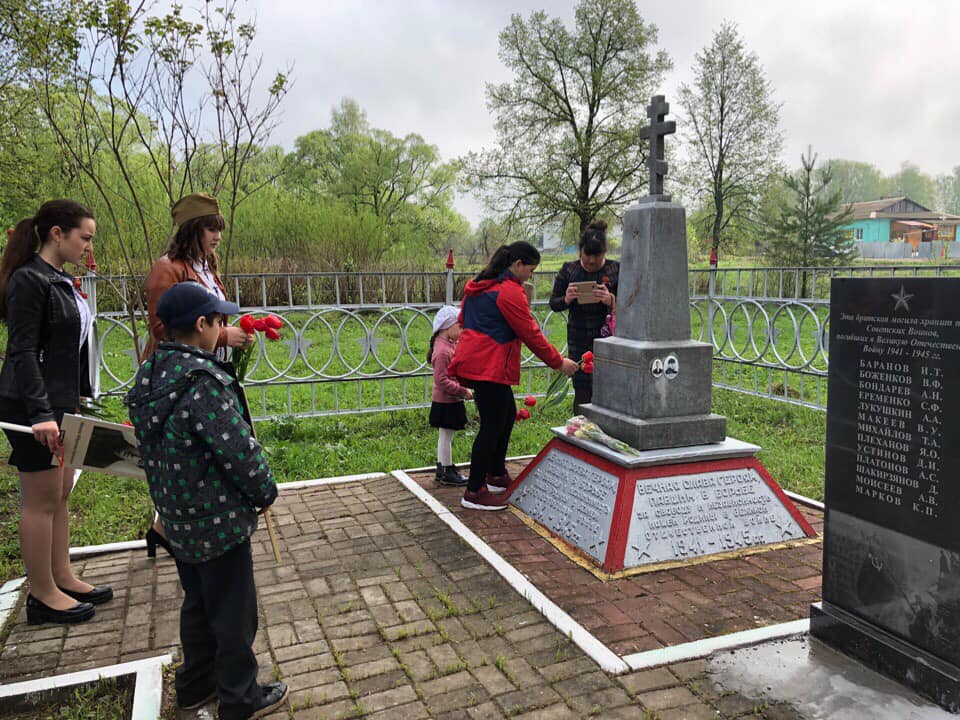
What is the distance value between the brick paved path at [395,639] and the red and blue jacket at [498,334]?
3.68 ft

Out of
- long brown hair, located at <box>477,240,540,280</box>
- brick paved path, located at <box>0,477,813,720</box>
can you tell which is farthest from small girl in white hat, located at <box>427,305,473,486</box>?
brick paved path, located at <box>0,477,813,720</box>

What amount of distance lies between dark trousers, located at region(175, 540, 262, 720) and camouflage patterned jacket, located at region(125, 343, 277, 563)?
0.10 metres

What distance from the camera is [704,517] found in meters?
4.32

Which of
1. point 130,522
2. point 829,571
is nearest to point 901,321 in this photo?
point 829,571

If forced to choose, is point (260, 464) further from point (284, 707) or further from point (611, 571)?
point (611, 571)

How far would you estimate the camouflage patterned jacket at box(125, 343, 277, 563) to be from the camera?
7.98 feet

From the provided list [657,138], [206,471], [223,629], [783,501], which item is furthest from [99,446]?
[783,501]

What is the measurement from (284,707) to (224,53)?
192 inches

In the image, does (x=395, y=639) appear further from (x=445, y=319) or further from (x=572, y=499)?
(x=445, y=319)

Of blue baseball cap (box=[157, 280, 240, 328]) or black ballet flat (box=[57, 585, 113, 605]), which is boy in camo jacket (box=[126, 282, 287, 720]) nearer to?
blue baseball cap (box=[157, 280, 240, 328])

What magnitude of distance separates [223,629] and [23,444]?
4.88 feet

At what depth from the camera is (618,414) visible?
4641mm

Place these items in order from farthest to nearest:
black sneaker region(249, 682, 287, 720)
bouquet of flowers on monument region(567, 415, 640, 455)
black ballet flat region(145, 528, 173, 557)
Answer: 1. bouquet of flowers on monument region(567, 415, 640, 455)
2. black ballet flat region(145, 528, 173, 557)
3. black sneaker region(249, 682, 287, 720)

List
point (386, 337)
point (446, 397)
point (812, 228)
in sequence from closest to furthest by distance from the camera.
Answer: point (446, 397), point (386, 337), point (812, 228)
